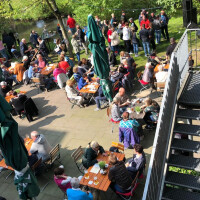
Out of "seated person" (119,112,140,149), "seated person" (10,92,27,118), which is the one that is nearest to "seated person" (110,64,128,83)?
"seated person" (119,112,140,149)

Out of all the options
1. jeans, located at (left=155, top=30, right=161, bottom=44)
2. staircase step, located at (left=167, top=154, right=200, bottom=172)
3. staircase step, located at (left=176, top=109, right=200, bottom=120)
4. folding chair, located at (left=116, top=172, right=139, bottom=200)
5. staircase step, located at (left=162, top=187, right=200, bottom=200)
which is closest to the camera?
staircase step, located at (left=162, top=187, right=200, bottom=200)

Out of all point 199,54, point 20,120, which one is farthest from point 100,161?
point 199,54

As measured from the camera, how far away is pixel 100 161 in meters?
6.99

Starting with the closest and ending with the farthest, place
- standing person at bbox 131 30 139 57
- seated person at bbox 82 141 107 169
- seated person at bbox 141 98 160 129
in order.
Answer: seated person at bbox 82 141 107 169 < seated person at bbox 141 98 160 129 < standing person at bbox 131 30 139 57

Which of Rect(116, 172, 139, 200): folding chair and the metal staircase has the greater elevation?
the metal staircase

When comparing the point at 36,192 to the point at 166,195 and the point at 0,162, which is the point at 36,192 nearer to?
the point at 0,162

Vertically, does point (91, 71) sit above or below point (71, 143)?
above

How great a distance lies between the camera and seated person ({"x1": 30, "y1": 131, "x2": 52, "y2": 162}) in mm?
7959

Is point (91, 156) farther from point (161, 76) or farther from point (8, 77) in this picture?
point (8, 77)

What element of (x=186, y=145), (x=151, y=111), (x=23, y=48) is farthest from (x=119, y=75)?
(x=23, y=48)

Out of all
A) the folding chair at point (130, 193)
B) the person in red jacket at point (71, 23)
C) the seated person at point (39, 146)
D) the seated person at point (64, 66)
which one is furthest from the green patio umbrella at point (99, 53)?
the person in red jacket at point (71, 23)

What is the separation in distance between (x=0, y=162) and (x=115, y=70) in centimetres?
648

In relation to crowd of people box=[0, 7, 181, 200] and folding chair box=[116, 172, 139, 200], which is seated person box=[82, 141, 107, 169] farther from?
folding chair box=[116, 172, 139, 200]

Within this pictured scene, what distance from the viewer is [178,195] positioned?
524cm
